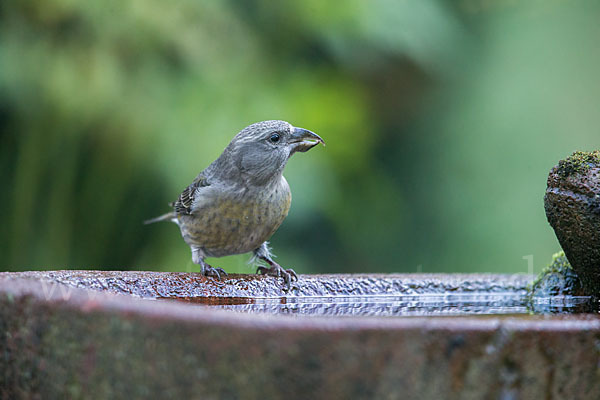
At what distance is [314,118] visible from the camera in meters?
5.55

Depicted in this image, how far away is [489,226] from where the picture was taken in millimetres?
6145

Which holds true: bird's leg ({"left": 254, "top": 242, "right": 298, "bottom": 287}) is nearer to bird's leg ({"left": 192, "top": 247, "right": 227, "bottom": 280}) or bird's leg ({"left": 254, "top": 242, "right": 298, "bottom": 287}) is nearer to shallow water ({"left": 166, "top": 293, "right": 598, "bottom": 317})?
shallow water ({"left": 166, "top": 293, "right": 598, "bottom": 317})

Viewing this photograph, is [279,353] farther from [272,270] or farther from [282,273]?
[272,270]

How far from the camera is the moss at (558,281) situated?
9.39 ft

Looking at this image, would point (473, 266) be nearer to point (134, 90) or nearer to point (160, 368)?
point (134, 90)

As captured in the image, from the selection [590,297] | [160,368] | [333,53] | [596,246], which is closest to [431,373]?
[160,368]

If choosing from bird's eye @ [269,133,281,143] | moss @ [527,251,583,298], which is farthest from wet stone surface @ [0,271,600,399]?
bird's eye @ [269,133,281,143]

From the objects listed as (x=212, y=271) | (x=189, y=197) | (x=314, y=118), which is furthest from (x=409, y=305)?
(x=314, y=118)

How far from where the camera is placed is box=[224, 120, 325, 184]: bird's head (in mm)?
3244

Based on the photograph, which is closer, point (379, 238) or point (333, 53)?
point (333, 53)

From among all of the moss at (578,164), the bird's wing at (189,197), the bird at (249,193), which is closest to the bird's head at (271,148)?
the bird at (249,193)

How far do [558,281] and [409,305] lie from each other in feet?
2.29

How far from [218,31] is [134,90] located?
789 mm

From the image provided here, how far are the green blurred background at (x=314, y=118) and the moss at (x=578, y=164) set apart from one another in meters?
1.91
